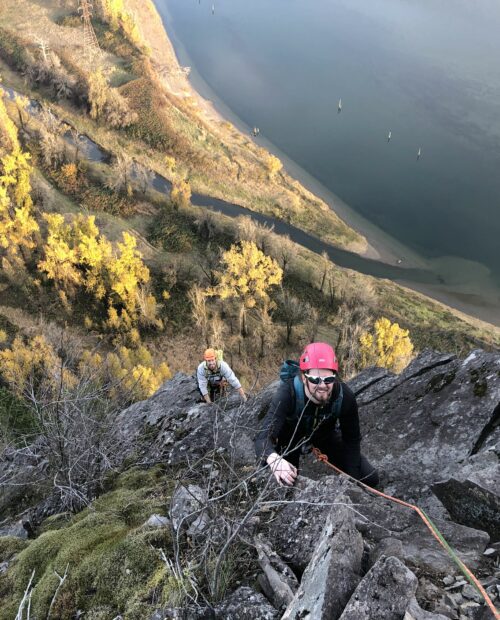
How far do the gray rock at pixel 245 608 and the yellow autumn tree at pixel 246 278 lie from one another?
124ft

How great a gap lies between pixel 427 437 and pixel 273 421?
4770 millimetres

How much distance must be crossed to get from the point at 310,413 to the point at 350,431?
27.3 inches

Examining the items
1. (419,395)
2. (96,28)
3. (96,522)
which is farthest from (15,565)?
(96,28)

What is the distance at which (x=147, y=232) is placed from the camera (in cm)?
5200

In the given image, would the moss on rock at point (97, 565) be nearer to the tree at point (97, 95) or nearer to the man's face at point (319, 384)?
the man's face at point (319, 384)

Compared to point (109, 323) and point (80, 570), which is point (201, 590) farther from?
point (109, 323)

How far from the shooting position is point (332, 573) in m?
4.26

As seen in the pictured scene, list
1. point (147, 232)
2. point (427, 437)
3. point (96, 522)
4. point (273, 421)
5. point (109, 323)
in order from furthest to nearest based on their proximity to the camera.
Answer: point (147, 232)
point (109, 323)
point (427, 437)
point (96, 522)
point (273, 421)

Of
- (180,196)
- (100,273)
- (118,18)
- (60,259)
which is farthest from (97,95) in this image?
(100,273)

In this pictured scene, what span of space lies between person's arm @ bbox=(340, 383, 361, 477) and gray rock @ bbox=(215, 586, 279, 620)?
7.52 feet

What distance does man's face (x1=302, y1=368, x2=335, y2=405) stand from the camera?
555cm

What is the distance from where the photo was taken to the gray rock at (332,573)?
408cm

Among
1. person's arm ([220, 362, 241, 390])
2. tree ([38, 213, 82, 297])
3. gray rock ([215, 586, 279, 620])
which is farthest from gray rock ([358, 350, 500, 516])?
tree ([38, 213, 82, 297])

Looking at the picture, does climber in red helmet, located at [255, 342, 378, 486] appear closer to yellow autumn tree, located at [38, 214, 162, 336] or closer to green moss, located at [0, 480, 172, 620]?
green moss, located at [0, 480, 172, 620]
